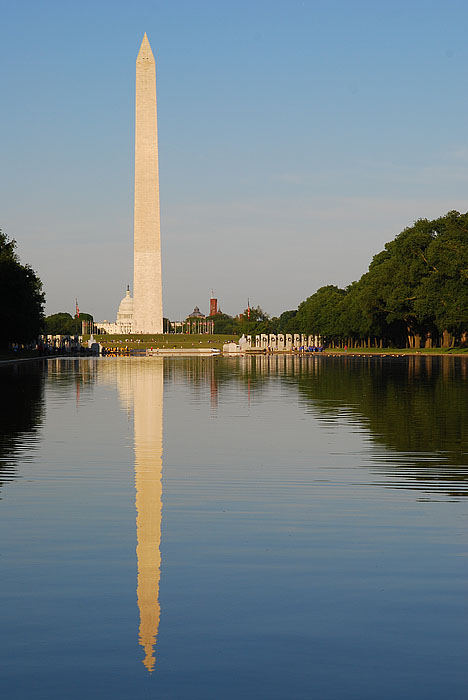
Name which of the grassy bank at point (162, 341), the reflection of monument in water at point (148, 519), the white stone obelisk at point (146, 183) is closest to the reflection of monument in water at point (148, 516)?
the reflection of monument in water at point (148, 519)

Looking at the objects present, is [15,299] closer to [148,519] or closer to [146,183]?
[146,183]

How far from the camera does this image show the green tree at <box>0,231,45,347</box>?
75.2 metres

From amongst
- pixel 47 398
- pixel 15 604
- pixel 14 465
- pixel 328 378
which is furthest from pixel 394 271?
pixel 15 604

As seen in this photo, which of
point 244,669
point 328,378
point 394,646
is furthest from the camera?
point 328,378

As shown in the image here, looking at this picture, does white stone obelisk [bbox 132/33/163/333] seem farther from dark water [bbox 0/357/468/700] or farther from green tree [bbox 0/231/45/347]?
dark water [bbox 0/357/468/700]

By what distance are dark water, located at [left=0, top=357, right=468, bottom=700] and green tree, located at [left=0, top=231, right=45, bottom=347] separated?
57.3 m

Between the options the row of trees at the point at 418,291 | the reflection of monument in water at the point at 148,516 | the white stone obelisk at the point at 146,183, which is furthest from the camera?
the white stone obelisk at the point at 146,183

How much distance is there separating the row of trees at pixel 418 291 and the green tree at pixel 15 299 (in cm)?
3662

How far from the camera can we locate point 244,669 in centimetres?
594

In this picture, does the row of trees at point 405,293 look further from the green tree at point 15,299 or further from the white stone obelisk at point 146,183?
the white stone obelisk at point 146,183

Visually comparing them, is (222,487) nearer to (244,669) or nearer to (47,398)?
(244,669)

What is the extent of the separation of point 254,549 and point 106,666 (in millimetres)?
3442

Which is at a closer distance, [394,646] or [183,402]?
[394,646]

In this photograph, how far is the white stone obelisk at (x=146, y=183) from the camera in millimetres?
103125
